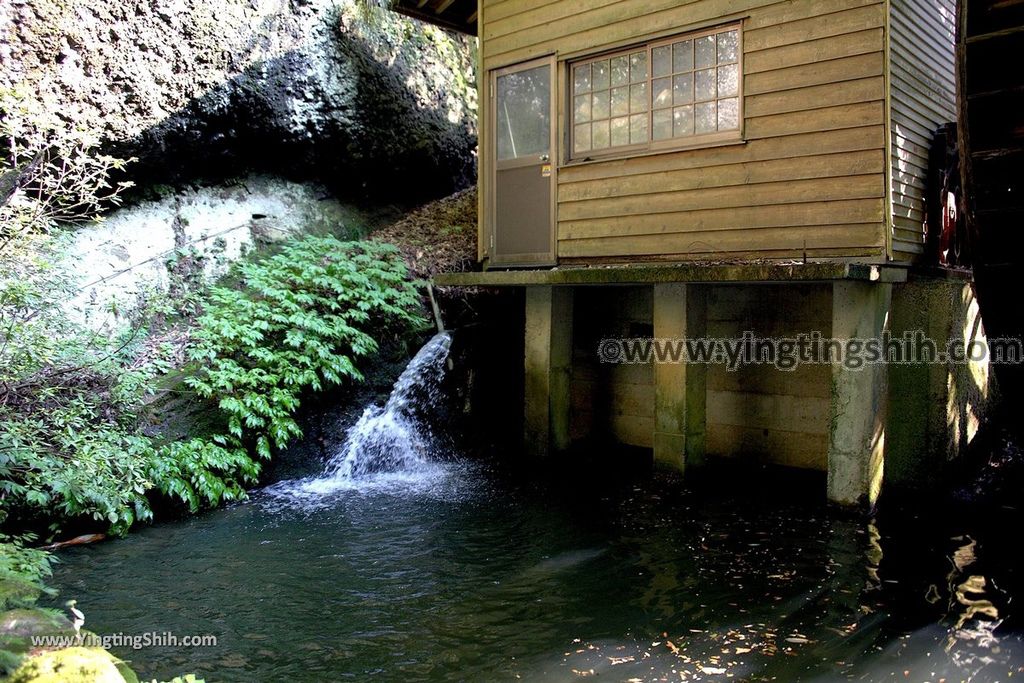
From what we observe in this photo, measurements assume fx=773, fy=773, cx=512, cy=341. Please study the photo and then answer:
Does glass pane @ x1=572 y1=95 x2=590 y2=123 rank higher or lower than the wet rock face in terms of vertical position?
lower

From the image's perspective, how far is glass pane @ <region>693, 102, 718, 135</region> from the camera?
747 centimetres

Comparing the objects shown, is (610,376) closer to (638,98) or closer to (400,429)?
(400,429)

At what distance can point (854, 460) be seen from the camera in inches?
265

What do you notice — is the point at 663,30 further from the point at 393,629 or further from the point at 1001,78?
the point at 393,629

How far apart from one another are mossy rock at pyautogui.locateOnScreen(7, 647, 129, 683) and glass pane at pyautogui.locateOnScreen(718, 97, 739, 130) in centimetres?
660

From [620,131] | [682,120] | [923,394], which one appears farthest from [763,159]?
[923,394]

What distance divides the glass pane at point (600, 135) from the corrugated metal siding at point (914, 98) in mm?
2823

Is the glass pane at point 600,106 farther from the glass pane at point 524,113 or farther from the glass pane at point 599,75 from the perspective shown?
the glass pane at point 524,113

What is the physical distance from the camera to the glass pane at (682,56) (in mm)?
7598

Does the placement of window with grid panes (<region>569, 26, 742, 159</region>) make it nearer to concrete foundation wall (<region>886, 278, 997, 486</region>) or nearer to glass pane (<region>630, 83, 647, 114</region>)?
glass pane (<region>630, 83, 647, 114</region>)

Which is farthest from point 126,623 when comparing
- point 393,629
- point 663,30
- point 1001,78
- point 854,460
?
point 1001,78

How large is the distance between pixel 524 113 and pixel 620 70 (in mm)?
1333

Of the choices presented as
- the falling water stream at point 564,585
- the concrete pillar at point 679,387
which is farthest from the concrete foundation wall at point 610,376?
the falling water stream at point 564,585

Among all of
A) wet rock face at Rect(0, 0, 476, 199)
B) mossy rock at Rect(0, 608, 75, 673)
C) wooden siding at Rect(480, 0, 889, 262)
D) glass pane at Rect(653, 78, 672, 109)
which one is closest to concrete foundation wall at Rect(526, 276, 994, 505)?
wooden siding at Rect(480, 0, 889, 262)
